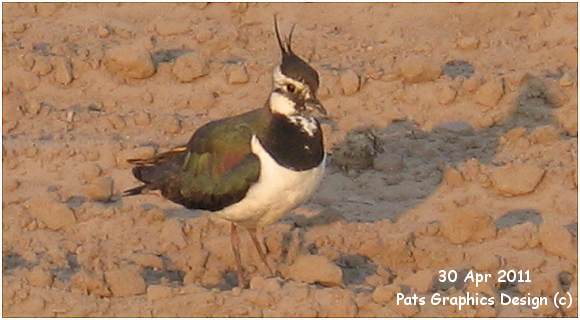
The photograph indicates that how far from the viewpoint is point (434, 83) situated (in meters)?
10.6

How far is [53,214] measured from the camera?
29.3 ft

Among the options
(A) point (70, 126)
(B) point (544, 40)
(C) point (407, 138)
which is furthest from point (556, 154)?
(A) point (70, 126)

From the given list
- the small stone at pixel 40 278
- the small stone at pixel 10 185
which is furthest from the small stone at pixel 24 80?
the small stone at pixel 40 278

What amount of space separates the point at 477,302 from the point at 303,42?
3994 mm

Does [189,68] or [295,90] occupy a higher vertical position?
[189,68]

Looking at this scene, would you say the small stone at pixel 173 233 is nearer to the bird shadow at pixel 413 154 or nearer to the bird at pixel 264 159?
the bird at pixel 264 159

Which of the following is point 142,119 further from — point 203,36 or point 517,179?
point 517,179

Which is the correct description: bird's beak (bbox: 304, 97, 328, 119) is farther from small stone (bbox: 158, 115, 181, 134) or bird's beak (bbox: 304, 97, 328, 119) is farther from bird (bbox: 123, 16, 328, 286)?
small stone (bbox: 158, 115, 181, 134)

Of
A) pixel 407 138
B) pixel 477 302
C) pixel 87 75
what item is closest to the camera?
pixel 477 302

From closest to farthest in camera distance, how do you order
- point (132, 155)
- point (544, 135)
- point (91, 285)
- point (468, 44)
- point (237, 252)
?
1. point (91, 285)
2. point (237, 252)
3. point (132, 155)
4. point (544, 135)
5. point (468, 44)

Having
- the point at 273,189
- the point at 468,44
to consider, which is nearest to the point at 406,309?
the point at 273,189

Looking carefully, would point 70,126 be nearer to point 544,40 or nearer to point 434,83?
point 434,83

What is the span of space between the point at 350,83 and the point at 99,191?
2106 millimetres

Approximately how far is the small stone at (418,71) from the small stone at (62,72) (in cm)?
224
